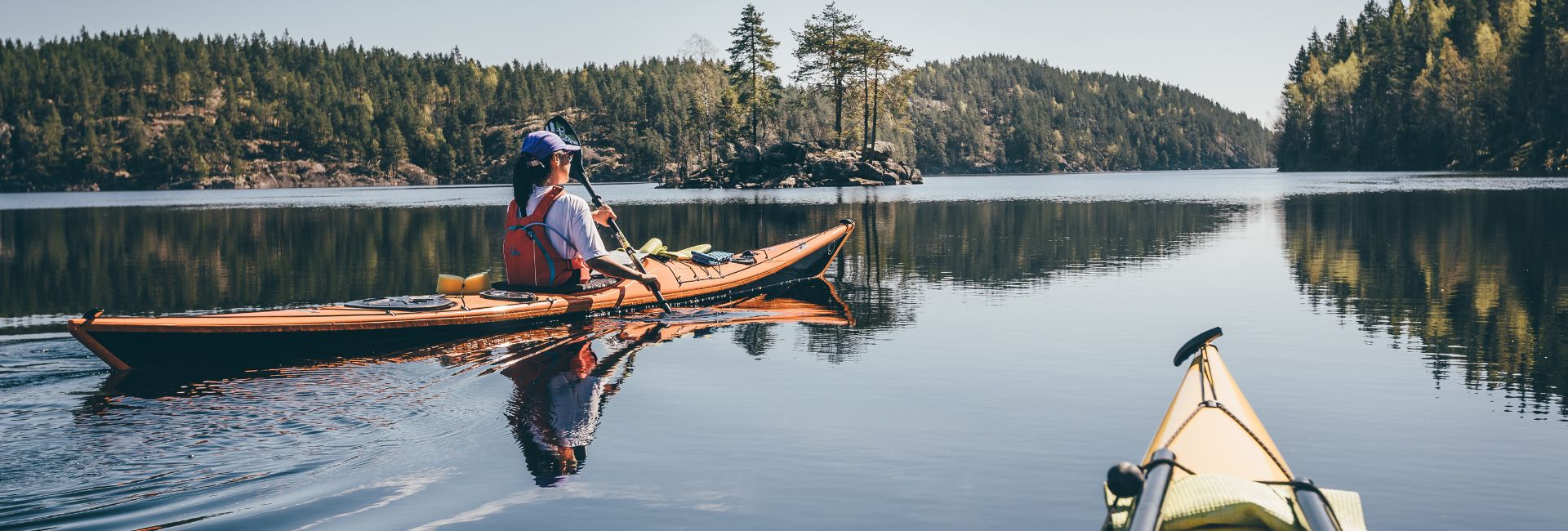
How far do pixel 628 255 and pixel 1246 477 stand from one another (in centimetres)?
1095

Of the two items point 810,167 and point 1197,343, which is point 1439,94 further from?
point 1197,343

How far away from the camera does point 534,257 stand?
45.6 ft

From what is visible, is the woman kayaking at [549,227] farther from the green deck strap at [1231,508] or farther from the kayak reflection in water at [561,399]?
the green deck strap at [1231,508]

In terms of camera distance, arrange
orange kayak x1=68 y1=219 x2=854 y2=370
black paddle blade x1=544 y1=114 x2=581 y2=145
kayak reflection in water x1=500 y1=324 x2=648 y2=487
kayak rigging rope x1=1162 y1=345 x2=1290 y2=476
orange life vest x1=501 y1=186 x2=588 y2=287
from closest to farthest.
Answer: kayak rigging rope x1=1162 y1=345 x2=1290 y2=476 → kayak reflection in water x1=500 y1=324 x2=648 y2=487 → orange kayak x1=68 y1=219 x2=854 y2=370 → orange life vest x1=501 y1=186 x2=588 y2=287 → black paddle blade x1=544 y1=114 x2=581 y2=145

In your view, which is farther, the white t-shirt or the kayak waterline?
the white t-shirt

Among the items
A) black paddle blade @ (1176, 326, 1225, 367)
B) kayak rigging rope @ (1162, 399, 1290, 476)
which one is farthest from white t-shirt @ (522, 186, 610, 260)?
kayak rigging rope @ (1162, 399, 1290, 476)

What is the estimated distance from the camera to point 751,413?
360 inches

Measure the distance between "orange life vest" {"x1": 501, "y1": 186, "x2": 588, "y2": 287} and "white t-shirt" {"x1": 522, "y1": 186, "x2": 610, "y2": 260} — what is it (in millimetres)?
81

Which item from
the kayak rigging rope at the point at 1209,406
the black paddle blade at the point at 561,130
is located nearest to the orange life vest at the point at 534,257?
the black paddle blade at the point at 561,130

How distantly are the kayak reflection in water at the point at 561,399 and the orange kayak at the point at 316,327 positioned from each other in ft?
2.58

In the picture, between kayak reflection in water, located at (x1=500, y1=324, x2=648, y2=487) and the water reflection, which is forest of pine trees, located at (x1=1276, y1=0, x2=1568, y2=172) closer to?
the water reflection

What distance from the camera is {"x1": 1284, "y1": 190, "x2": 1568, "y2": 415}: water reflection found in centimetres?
1070

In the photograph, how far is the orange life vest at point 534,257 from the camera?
1352 centimetres

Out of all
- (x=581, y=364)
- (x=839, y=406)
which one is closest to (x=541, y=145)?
(x=581, y=364)
